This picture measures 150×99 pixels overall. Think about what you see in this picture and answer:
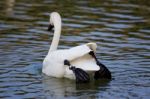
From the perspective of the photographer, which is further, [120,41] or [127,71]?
[120,41]

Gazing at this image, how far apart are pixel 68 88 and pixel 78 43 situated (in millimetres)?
4486

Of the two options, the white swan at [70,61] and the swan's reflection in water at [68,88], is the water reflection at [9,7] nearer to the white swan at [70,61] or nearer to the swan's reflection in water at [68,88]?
the white swan at [70,61]

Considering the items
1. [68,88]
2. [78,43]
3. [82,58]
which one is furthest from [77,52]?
[78,43]

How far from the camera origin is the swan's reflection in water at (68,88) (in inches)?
508

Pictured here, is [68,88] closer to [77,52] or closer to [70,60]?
[70,60]

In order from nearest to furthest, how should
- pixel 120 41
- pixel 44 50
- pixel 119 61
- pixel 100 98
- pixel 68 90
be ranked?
pixel 100 98 < pixel 68 90 < pixel 119 61 < pixel 44 50 < pixel 120 41

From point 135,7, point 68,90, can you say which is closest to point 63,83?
point 68,90

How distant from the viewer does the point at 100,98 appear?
1255 cm

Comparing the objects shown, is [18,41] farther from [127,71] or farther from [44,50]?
[127,71]

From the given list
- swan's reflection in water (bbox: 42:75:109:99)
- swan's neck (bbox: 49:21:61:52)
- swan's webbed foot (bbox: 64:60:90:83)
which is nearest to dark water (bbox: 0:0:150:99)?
swan's reflection in water (bbox: 42:75:109:99)

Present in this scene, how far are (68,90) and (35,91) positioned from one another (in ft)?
2.43

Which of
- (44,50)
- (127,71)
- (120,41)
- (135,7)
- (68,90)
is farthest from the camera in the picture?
(135,7)

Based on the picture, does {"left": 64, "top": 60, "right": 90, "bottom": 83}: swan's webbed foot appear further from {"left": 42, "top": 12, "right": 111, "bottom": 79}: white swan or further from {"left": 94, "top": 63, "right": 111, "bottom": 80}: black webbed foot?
{"left": 94, "top": 63, "right": 111, "bottom": 80}: black webbed foot

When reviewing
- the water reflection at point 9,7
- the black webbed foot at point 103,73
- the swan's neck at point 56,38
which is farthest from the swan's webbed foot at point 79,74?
the water reflection at point 9,7
